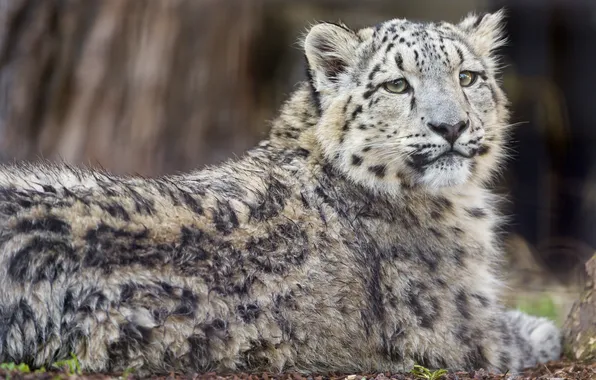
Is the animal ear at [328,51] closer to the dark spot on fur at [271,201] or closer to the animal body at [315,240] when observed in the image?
the animal body at [315,240]

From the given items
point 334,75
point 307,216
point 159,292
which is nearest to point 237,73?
point 334,75

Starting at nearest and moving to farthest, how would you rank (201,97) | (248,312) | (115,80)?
(248,312), (115,80), (201,97)

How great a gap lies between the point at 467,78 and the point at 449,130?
2.17ft

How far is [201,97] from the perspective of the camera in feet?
38.4

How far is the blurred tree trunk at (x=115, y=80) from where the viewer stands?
35.6 ft

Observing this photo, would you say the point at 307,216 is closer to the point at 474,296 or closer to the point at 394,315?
the point at 394,315

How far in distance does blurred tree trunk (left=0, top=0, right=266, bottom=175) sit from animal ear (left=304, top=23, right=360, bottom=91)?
202 inches

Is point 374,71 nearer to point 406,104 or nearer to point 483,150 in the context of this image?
point 406,104

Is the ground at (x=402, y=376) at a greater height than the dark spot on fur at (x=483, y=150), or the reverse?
the dark spot on fur at (x=483, y=150)

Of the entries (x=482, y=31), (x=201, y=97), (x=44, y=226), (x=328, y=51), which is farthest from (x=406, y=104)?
(x=201, y=97)

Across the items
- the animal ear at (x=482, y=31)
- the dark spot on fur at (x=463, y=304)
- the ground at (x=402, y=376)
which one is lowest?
the ground at (x=402, y=376)

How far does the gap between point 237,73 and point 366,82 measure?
6281mm

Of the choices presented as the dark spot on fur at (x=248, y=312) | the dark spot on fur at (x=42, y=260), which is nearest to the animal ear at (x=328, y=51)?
the dark spot on fur at (x=248, y=312)

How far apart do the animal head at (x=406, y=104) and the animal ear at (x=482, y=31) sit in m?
0.08
